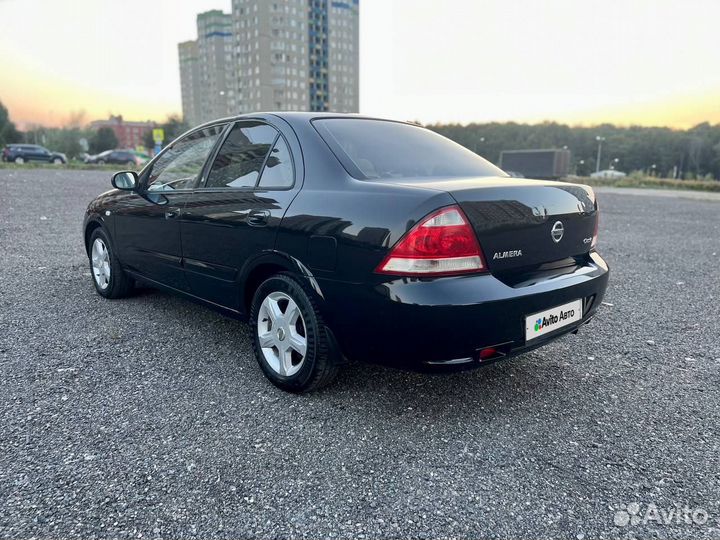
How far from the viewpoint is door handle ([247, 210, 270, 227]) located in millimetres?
2881

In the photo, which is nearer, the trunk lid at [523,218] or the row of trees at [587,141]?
the trunk lid at [523,218]

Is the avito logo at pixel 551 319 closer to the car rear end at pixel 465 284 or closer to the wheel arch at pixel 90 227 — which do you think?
the car rear end at pixel 465 284

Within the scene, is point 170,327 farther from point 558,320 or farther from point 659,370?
point 659,370

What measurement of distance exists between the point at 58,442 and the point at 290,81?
349ft

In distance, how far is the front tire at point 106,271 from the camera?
4590mm

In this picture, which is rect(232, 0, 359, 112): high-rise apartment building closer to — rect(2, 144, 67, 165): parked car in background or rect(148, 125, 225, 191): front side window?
rect(2, 144, 67, 165): parked car in background

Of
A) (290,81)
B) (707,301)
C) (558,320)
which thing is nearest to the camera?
(558,320)

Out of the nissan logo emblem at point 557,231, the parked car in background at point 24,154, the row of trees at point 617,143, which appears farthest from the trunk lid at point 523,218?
the row of trees at point 617,143

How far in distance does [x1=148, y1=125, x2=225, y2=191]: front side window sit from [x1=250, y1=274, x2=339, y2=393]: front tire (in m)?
1.23

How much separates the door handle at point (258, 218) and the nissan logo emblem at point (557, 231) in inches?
61.8

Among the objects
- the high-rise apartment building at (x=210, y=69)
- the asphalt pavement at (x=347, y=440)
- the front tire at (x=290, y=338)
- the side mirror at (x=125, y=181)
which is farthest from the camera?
the high-rise apartment building at (x=210, y=69)

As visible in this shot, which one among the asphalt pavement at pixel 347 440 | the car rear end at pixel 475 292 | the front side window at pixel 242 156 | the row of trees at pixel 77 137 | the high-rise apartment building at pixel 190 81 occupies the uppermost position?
the high-rise apartment building at pixel 190 81

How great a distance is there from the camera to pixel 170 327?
4023mm

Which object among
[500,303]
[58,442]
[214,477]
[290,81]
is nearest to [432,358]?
[500,303]
